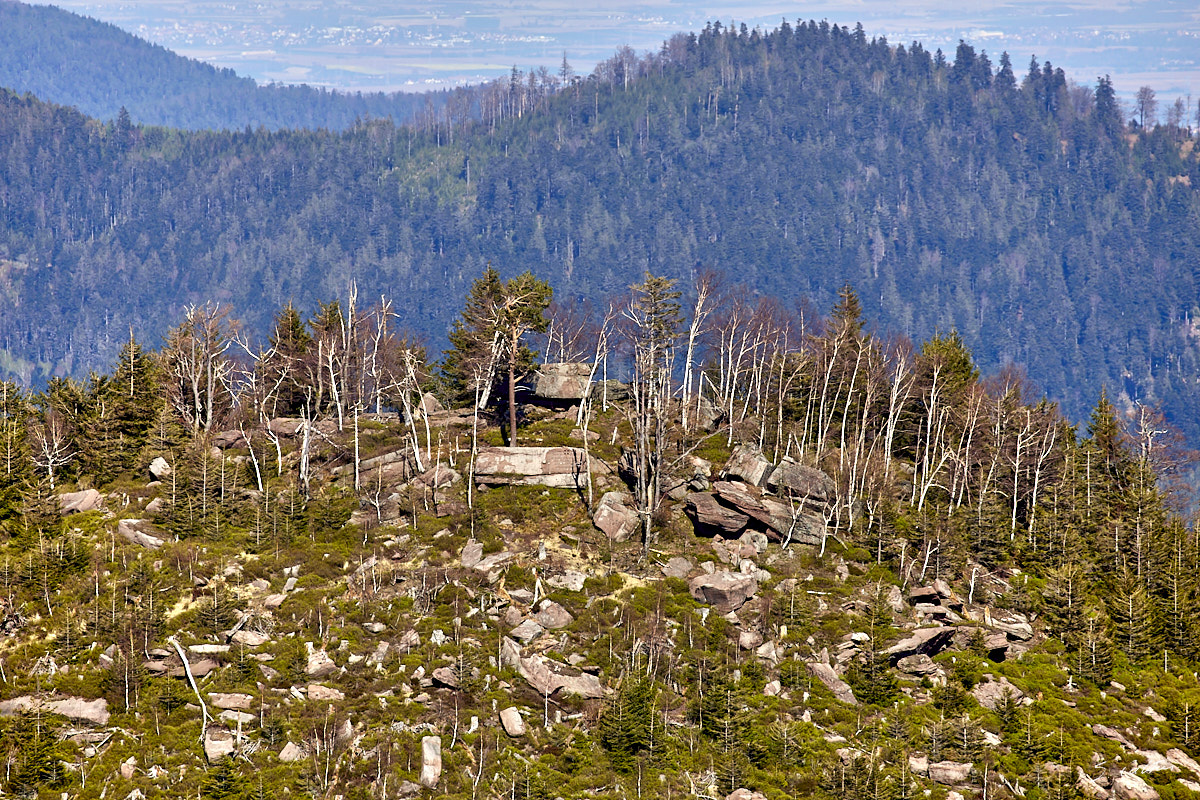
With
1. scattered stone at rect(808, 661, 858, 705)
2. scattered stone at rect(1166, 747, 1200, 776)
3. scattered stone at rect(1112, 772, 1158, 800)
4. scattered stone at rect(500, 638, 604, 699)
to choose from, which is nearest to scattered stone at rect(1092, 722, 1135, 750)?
scattered stone at rect(1166, 747, 1200, 776)

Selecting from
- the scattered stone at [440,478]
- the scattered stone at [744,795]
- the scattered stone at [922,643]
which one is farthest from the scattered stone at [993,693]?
the scattered stone at [440,478]

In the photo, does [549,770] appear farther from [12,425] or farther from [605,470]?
[12,425]

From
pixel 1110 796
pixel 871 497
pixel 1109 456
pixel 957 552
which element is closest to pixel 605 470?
pixel 871 497

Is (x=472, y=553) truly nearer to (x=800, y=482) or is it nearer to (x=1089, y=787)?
(x=800, y=482)

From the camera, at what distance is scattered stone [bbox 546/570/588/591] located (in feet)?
185

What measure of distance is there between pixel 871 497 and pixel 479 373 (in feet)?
82.0

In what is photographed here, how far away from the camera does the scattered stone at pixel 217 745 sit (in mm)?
44281

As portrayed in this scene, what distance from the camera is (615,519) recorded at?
61.3m

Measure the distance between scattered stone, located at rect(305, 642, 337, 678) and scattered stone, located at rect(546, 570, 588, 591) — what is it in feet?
38.2

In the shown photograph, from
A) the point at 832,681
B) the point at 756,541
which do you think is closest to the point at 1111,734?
the point at 832,681

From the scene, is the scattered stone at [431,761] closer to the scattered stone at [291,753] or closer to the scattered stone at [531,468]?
the scattered stone at [291,753]

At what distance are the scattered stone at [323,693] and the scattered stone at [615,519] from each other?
1770cm

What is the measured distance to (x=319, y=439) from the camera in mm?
74750

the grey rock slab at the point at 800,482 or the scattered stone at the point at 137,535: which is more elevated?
the grey rock slab at the point at 800,482
